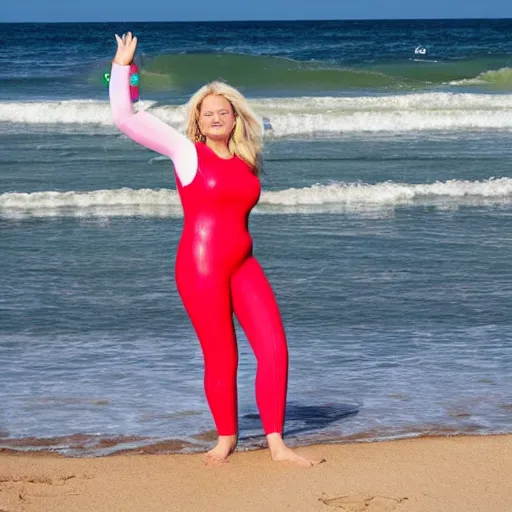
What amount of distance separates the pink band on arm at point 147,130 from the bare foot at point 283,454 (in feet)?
3.53

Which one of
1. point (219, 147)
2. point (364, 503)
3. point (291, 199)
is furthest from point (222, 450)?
point (291, 199)

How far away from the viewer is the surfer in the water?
4.36 m

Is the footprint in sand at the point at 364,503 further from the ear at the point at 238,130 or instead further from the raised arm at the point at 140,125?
the ear at the point at 238,130

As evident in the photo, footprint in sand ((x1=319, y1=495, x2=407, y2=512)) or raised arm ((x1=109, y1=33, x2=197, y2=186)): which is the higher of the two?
raised arm ((x1=109, y1=33, x2=197, y2=186))

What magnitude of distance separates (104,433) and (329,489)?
50.9 inches

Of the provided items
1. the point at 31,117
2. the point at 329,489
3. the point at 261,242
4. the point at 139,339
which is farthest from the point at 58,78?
the point at 329,489

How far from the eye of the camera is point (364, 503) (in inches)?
156

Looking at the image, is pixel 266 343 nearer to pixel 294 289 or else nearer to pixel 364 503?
pixel 364 503

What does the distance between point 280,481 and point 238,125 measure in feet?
4.61

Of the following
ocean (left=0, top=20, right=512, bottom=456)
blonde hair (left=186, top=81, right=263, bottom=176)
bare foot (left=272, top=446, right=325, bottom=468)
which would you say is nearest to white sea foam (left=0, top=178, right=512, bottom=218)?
ocean (left=0, top=20, right=512, bottom=456)

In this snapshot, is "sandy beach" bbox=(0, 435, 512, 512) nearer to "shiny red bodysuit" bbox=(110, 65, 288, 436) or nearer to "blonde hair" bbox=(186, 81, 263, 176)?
"shiny red bodysuit" bbox=(110, 65, 288, 436)

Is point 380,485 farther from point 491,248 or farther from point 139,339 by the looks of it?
point 491,248

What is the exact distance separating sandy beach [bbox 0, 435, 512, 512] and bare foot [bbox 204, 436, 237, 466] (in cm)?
3

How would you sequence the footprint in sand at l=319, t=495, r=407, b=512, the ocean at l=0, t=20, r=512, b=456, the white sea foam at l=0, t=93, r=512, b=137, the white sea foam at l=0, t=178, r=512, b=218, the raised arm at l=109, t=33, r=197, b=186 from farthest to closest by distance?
the white sea foam at l=0, t=93, r=512, b=137, the white sea foam at l=0, t=178, r=512, b=218, the ocean at l=0, t=20, r=512, b=456, the raised arm at l=109, t=33, r=197, b=186, the footprint in sand at l=319, t=495, r=407, b=512
